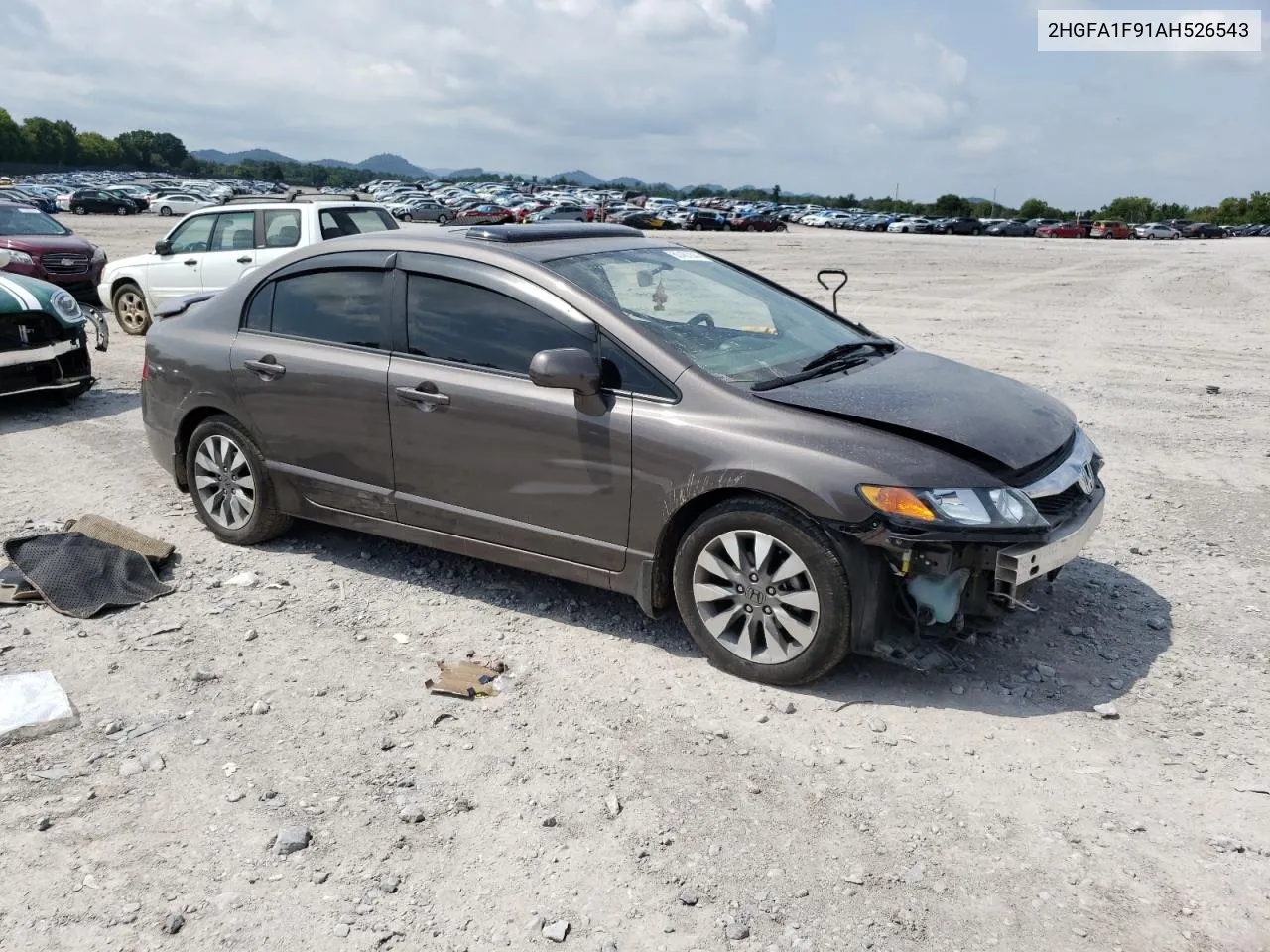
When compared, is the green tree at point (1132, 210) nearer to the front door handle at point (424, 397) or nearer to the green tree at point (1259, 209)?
the green tree at point (1259, 209)

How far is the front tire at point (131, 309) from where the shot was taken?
1288 centimetres

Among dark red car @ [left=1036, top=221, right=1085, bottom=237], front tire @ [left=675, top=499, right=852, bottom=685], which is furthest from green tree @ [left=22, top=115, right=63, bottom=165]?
front tire @ [left=675, top=499, right=852, bottom=685]

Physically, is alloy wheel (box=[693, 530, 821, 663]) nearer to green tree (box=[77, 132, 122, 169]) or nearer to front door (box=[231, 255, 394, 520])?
front door (box=[231, 255, 394, 520])

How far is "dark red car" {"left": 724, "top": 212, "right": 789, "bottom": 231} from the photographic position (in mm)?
58625

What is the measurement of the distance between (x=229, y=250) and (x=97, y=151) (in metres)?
167

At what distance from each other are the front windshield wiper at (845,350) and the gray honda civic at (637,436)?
0.07 feet

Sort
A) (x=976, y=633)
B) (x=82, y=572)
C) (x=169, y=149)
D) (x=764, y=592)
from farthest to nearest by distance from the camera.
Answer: (x=169, y=149) → (x=82, y=572) → (x=976, y=633) → (x=764, y=592)

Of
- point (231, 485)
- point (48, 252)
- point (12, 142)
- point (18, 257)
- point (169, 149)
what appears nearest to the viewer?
point (231, 485)

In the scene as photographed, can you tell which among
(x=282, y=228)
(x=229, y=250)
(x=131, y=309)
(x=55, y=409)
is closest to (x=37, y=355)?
(x=55, y=409)

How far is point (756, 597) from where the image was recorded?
13.0ft

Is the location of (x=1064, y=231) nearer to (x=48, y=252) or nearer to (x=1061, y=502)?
(x=48, y=252)

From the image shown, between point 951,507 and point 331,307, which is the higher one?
point 331,307

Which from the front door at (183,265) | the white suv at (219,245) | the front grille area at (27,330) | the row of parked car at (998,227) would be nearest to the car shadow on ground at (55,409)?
the front grille area at (27,330)

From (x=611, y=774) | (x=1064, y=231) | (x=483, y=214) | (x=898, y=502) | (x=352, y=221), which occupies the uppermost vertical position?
(x=1064, y=231)
